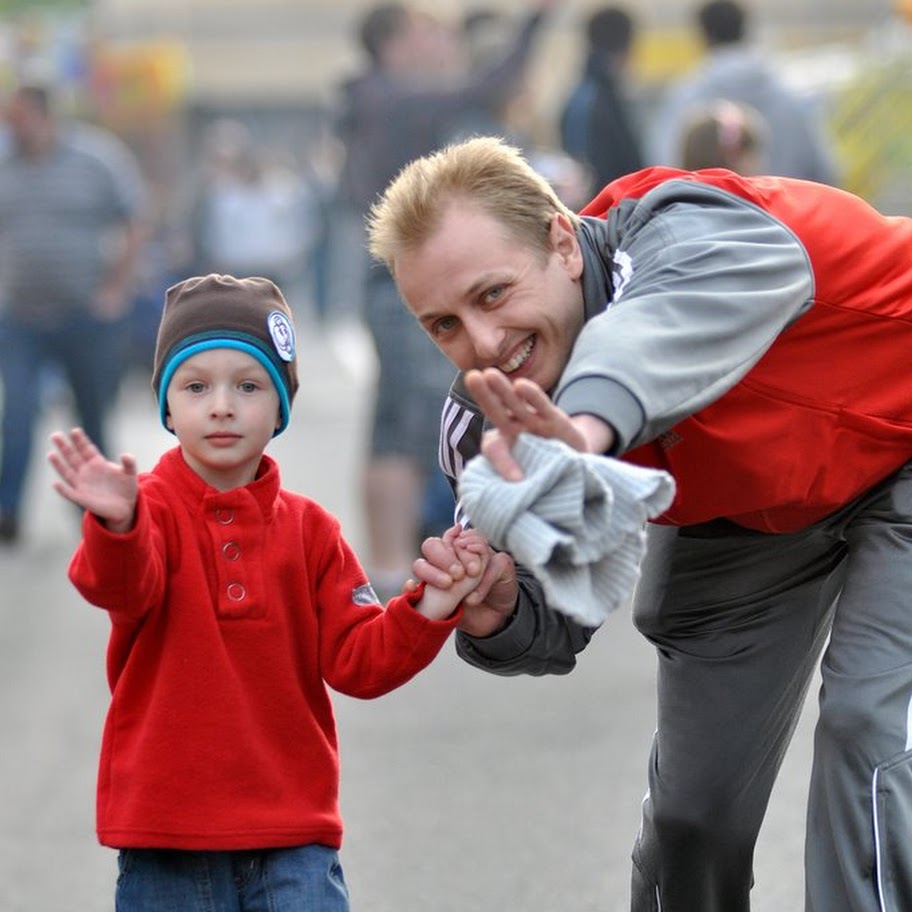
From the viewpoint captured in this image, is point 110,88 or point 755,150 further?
point 110,88

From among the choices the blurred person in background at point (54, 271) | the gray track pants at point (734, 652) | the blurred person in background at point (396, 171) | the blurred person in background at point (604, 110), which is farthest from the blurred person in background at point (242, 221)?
the gray track pants at point (734, 652)

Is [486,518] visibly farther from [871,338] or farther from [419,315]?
[871,338]

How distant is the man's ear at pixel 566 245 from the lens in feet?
12.5

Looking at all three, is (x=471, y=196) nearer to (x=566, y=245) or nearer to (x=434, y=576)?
(x=566, y=245)

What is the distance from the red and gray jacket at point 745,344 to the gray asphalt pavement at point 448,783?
176 centimetres

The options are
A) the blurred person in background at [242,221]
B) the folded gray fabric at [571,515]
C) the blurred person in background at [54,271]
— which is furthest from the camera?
the blurred person in background at [242,221]

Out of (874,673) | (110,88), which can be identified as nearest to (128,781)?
(874,673)

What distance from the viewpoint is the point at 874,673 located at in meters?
3.80

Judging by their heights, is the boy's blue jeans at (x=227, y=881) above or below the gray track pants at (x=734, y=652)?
below

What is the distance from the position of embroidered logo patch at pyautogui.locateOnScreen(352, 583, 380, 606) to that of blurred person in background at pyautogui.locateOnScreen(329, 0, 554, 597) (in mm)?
5014

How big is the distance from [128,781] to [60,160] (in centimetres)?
819

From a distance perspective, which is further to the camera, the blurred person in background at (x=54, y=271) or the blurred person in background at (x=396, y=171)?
the blurred person in background at (x=54, y=271)

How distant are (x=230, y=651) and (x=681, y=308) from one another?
979mm

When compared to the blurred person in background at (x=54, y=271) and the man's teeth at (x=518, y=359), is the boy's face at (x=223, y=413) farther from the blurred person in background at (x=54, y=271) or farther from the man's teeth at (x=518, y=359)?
the blurred person in background at (x=54, y=271)
